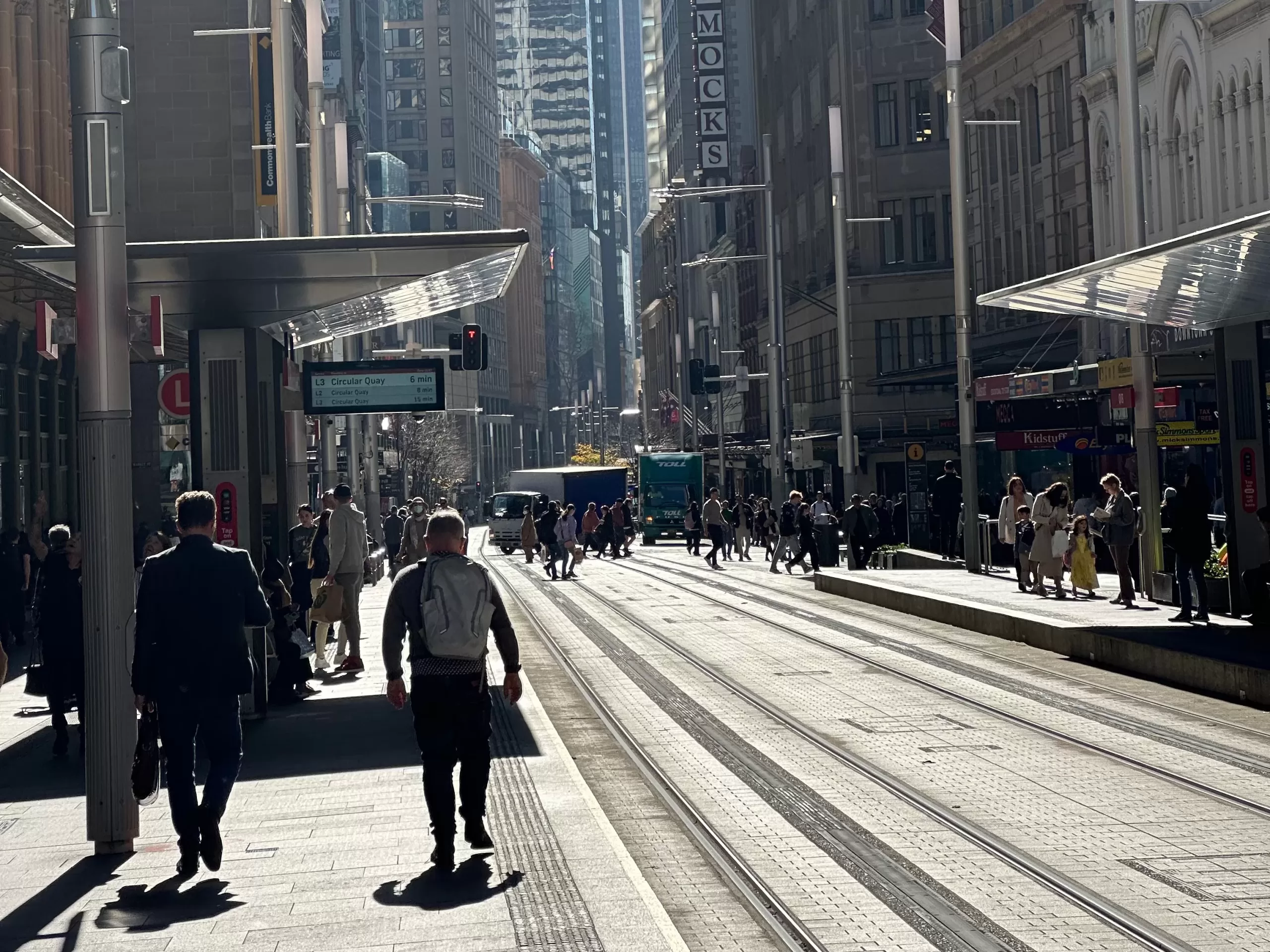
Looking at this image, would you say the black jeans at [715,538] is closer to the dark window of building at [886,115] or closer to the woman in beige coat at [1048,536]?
the woman in beige coat at [1048,536]

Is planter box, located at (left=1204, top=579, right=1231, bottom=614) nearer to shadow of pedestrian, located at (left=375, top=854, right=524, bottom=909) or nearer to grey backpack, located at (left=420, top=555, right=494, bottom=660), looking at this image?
grey backpack, located at (left=420, top=555, right=494, bottom=660)

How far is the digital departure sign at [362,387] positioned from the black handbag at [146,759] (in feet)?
37.9

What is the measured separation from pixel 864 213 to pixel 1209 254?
49617 mm

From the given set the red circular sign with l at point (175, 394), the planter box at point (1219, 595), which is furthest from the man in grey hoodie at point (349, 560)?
the planter box at point (1219, 595)

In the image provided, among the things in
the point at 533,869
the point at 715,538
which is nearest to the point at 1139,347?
the point at 533,869

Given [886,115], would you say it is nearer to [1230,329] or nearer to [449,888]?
[1230,329]

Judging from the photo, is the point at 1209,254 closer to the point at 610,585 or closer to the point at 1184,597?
the point at 1184,597

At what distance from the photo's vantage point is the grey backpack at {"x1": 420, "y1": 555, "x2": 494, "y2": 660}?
898cm

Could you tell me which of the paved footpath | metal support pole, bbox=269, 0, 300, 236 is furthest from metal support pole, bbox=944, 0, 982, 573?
the paved footpath

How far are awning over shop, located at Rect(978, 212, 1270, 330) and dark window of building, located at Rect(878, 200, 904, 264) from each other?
132 ft

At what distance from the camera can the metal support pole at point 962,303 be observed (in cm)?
3177

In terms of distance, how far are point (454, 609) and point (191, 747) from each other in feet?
4.65

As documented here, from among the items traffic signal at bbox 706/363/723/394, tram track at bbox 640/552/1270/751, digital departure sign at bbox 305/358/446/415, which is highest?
traffic signal at bbox 706/363/723/394

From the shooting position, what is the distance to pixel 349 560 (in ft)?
64.1
